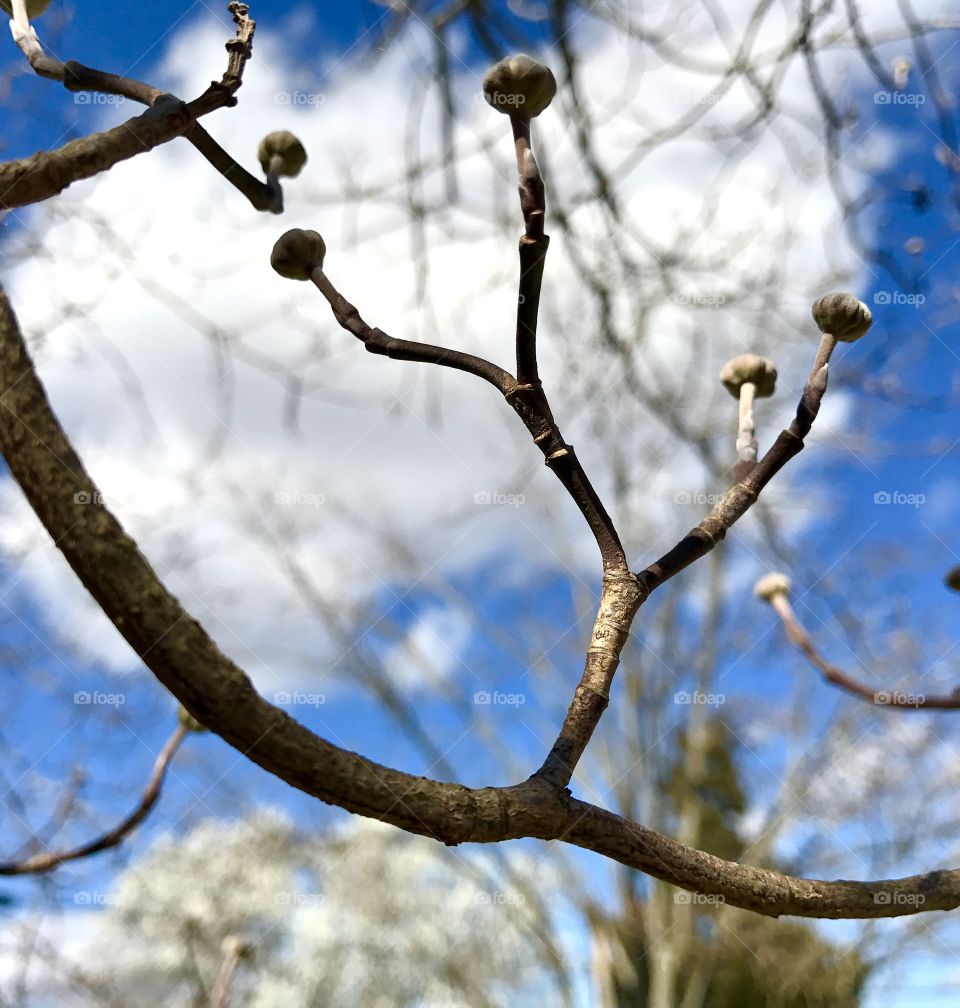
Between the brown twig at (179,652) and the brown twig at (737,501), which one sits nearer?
the brown twig at (179,652)

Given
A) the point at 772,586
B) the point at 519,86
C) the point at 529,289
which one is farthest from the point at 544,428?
the point at 772,586

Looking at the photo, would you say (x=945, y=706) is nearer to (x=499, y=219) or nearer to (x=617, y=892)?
(x=499, y=219)

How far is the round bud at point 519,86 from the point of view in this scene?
Result: 0.53 metres

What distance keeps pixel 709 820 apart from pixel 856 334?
16.4ft

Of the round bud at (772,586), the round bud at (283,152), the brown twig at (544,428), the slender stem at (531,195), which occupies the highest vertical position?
the round bud at (772,586)

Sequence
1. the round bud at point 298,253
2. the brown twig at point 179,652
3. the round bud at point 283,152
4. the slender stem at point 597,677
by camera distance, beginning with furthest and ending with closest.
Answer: the round bud at point 283,152 < the round bud at point 298,253 < the slender stem at point 597,677 < the brown twig at point 179,652

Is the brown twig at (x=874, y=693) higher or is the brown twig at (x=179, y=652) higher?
the brown twig at (x=874, y=693)

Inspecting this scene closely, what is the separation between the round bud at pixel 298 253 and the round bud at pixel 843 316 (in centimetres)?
34

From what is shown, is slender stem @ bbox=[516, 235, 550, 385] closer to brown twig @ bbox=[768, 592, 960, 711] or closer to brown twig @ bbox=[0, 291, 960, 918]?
brown twig @ bbox=[0, 291, 960, 918]

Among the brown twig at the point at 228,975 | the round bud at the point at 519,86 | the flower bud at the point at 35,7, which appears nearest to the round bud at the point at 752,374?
the round bud at the point at 519,86

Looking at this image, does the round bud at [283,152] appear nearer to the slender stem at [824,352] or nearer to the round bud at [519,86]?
the round bud at [519,86]

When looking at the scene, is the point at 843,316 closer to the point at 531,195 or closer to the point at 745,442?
the point at 745,442

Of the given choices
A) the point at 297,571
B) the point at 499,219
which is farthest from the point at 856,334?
the point at 297,571

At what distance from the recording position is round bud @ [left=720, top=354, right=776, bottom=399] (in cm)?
78
